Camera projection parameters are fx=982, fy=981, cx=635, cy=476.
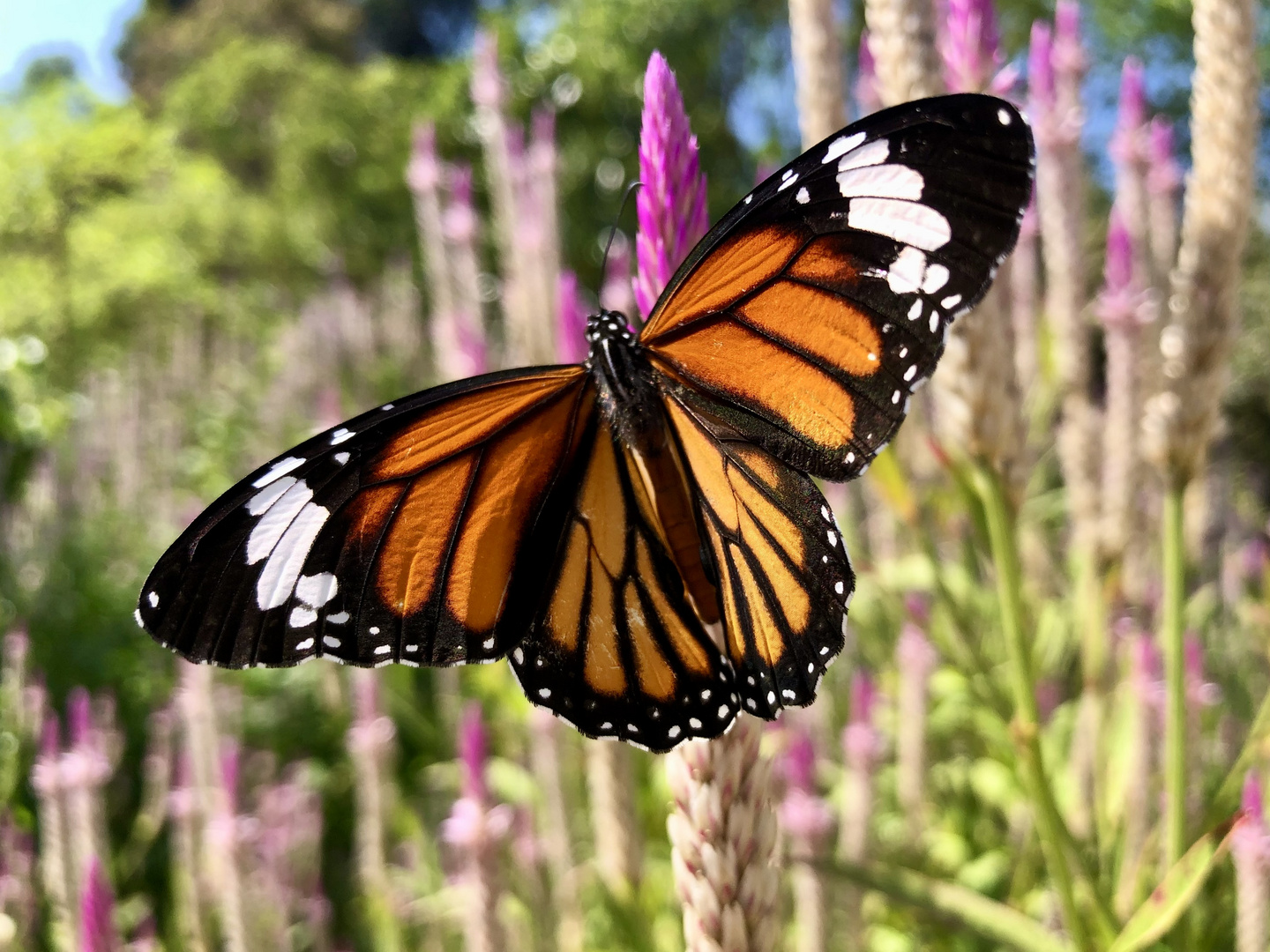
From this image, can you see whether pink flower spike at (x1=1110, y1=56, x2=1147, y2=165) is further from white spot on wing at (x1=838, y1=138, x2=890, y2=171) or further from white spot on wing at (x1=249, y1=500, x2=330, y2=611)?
white spot on wing at (x1=249, y1=500, x2=330, y2=611)

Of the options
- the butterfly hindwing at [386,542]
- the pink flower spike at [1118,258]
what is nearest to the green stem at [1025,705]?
the butterfly hindwing at [386,542]

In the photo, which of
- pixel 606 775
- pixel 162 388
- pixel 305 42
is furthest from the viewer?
pixel 305 42

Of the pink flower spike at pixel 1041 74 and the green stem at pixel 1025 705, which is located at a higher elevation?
the pink flower spike at pixel 1041 74

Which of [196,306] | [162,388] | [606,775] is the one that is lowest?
[606,775]

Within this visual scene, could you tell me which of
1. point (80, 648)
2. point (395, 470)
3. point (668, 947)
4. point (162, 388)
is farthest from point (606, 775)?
point (162, 388)

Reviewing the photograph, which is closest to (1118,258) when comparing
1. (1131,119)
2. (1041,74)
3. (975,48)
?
(1041,74)

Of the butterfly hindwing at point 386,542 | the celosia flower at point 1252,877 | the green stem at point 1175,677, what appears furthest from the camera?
the celosia flower at point 1252,877

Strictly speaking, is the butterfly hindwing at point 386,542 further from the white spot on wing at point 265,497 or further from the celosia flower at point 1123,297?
the celosia flower at point 1123,297

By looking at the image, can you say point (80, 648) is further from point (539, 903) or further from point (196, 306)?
point (196, 306)
